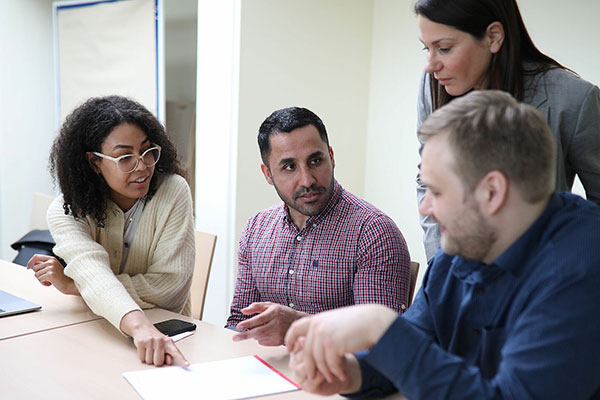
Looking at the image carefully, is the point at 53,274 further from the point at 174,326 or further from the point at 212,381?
the point at 212,381

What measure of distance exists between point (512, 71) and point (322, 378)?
3.03 feet

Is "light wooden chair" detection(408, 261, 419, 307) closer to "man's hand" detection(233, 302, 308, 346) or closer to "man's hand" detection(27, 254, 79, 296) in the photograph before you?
"man's hand" detection(233, 302, 308, 346)

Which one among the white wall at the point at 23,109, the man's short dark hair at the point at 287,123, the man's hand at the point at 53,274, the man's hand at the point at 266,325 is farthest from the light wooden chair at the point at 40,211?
the man's hand at the point at 266,325

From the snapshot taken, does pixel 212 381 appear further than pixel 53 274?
No

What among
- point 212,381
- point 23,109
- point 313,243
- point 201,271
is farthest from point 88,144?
point 23,109

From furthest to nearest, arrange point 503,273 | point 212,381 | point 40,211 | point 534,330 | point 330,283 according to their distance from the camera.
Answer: point 40,211 < point 330,283 < point 212,381 < point 503,273 < point 534,330

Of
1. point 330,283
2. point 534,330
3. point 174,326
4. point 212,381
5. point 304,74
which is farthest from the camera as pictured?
point 304,74

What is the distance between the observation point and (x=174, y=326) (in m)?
1.63

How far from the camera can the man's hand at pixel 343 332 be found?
86cm

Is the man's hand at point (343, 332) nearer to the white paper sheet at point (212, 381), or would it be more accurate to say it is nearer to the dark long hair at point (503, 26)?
the white paper sheet at point (212, 381)

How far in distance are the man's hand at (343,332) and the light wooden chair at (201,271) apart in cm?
144

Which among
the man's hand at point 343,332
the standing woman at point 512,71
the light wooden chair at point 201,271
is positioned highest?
the standing woman at point 512,71

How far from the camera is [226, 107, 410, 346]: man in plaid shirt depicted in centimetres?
174

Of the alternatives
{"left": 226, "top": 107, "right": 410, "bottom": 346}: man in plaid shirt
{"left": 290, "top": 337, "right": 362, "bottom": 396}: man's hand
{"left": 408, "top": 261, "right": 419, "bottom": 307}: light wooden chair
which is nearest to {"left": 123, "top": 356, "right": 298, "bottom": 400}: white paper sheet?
{"left": 290, "top": 337, "right": 362, "bottom": 396}: man's hand
